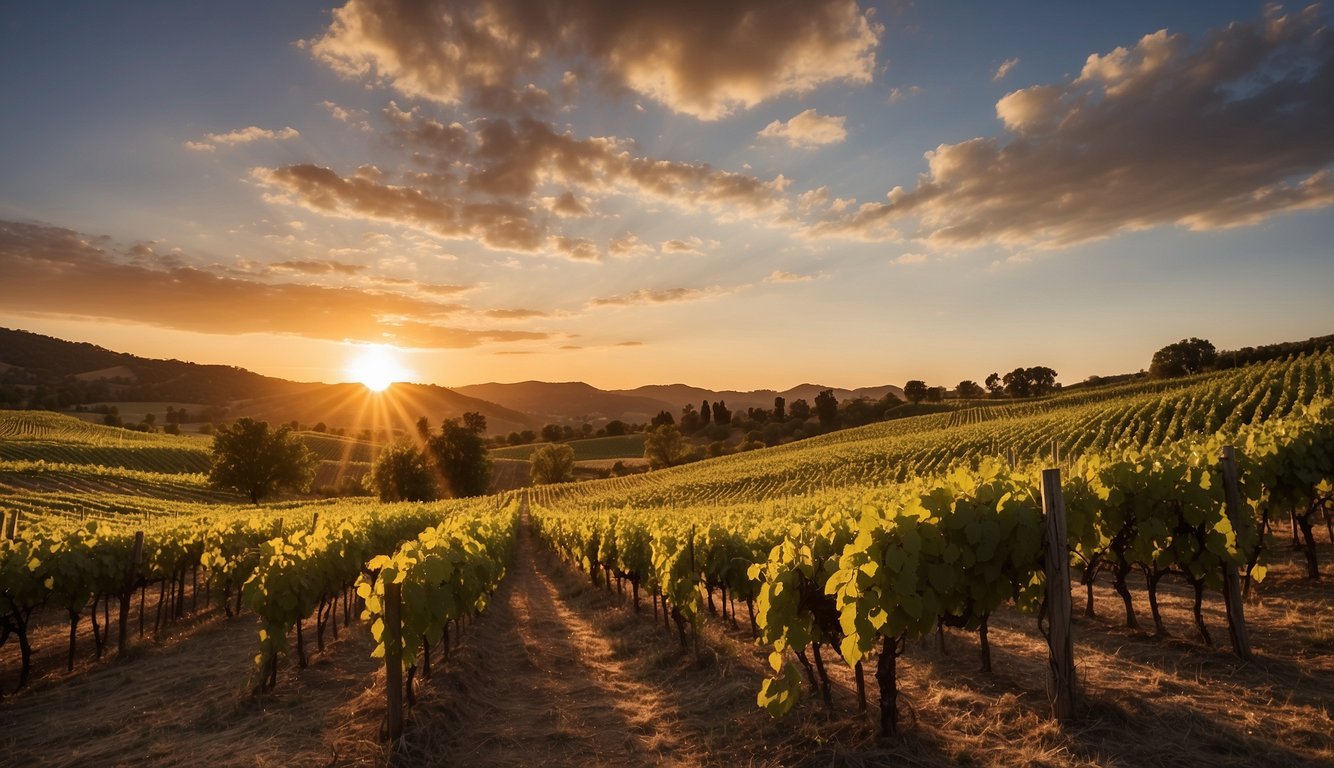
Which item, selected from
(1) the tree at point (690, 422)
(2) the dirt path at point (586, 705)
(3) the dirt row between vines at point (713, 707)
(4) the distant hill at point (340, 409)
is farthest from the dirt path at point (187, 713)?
(4) the distant hill at point (340, 409)

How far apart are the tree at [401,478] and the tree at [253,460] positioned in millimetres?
6288

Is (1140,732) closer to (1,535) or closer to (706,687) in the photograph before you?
(706,687)

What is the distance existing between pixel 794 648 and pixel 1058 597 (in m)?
2.18

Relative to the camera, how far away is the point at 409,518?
23266 mm

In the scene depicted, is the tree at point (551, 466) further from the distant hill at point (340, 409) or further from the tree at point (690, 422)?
the distant hill at point (340, 409)

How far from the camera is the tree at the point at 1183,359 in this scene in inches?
3278

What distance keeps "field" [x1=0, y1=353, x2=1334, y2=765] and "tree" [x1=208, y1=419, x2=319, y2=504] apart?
42117 millimetres

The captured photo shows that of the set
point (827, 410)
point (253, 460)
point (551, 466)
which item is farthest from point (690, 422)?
point (253, 460)

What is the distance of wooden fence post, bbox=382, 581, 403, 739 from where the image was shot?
5.92m

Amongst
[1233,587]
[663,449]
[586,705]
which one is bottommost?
[663,449]

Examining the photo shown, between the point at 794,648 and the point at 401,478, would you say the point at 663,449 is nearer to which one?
the point at 401,478

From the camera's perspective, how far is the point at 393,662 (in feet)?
19.7

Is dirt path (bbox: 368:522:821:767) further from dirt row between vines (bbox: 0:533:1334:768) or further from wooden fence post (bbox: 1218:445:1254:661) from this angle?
wooden fence post (bbox: 1218:445:1254:661)

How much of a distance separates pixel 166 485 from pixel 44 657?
146ft
